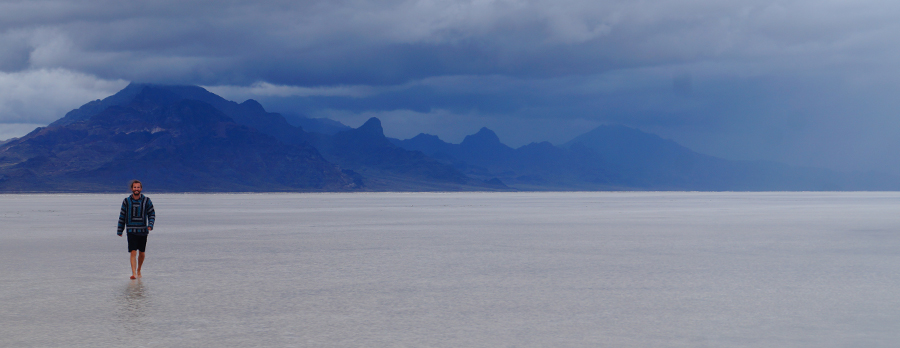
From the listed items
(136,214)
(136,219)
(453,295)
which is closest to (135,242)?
(136,219)

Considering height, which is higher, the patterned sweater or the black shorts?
the patterned sweater

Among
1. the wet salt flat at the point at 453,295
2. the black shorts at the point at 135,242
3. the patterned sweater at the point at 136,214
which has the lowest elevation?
the wet salt flat at the point at 453,295

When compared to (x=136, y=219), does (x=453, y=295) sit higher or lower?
lower

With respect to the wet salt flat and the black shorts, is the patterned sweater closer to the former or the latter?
the black shorts

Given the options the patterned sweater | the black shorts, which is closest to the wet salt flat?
the black shorts

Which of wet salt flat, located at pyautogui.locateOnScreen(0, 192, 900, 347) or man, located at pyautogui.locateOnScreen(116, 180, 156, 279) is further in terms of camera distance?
man, located at pyautogui.locateOnScreen(116, 180, 156, 279)

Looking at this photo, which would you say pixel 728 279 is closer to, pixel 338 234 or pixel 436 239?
pixel 436 239

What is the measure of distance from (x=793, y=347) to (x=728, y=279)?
24.7 feet

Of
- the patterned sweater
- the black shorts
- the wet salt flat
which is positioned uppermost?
the patterned sweater

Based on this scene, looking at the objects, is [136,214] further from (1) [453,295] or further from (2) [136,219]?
(1) [453,295]

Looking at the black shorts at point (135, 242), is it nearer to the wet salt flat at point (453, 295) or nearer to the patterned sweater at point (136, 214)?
the patterned sweater at point (136, 214)

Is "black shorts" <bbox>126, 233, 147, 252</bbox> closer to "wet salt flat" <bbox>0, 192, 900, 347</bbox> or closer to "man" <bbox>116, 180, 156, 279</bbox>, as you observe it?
"man" <bbox>116, 180, 156, 279</bbox>

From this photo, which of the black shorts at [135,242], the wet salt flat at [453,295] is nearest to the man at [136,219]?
the black shorts at [135,242]

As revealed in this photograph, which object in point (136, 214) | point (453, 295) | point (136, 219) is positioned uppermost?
point (136, 214)
